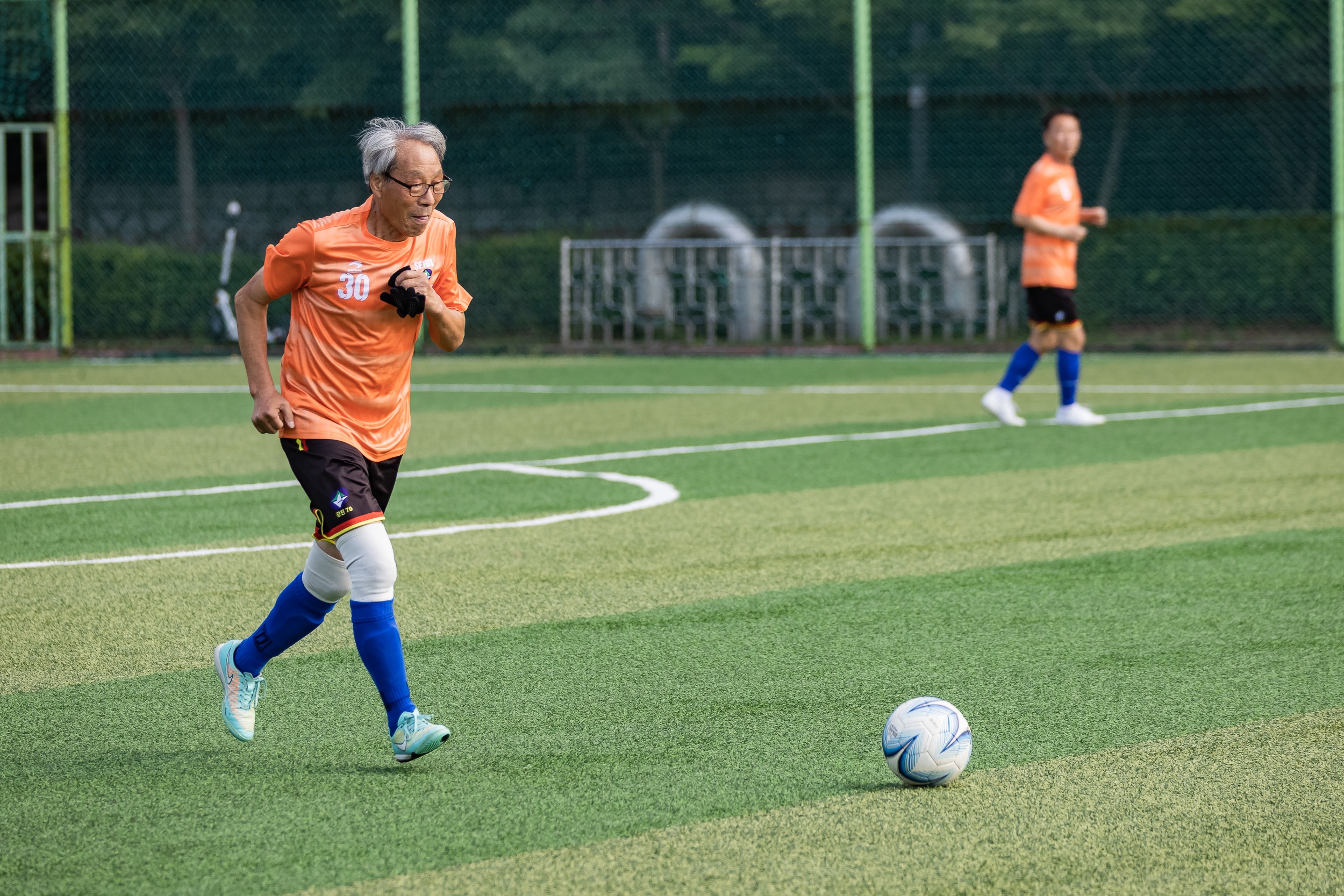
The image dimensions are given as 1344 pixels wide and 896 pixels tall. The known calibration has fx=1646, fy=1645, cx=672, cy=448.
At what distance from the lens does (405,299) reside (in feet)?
13.0

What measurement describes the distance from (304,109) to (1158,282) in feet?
32.3

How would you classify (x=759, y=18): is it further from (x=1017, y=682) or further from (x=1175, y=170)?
(x=1017, y=682)

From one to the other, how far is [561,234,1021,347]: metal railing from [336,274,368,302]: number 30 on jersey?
1404 centimetres

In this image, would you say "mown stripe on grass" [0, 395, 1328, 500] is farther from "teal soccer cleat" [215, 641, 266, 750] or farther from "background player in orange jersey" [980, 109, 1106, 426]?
"teal soccer cleat" [215, 641, 266, 750]

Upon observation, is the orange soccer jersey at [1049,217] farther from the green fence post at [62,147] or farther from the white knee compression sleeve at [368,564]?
the green fence post at [62,147]

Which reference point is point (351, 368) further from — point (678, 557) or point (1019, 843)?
point (678, 557)

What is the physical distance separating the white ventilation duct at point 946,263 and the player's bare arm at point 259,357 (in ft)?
45.8

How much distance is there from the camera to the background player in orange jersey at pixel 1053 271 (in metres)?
10.8

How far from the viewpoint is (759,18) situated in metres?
18.1

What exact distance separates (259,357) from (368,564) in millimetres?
650

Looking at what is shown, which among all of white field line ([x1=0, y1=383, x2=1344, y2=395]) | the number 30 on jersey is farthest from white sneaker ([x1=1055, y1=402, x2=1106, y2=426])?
the number 30 on jersey

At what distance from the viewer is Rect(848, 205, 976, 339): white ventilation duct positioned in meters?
18.2

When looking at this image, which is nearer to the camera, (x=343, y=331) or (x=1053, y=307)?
(x=343, y=331)

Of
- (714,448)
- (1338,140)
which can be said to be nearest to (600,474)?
(714,448)
